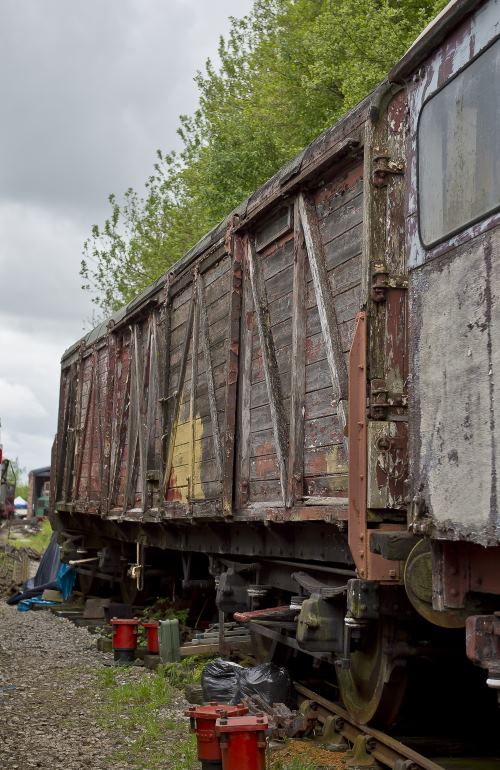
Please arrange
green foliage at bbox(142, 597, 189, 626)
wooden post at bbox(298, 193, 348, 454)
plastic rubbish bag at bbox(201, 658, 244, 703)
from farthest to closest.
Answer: green foliage at bbox(142, 597, 189, 626) → plastic rubbish bag at bbox(201, 658, 244, 703) → wooden post at bbox(298, 193, 348, 454)

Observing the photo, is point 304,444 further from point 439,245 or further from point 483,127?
point 483,127

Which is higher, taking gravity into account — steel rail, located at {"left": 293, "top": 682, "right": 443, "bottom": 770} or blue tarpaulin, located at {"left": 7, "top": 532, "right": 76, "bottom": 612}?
blue tarpaulin, located at {"left": 7, "top": 532, "right": 76, "bottom": 612}

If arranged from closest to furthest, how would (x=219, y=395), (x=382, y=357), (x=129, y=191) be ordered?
(x=382, y=357)
(x=219, y=395)
(x=129, y=191)

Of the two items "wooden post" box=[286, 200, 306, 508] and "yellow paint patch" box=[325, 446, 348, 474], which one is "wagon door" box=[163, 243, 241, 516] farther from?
"yellow paint patch" box=[325, 446, 348, 474]

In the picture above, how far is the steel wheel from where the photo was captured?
5438mm

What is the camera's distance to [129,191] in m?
37.0

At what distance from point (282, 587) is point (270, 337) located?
1.93 meters

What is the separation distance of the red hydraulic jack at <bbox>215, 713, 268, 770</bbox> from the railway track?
67cm

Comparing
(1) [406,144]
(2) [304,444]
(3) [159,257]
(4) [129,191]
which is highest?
(4) [129,191]

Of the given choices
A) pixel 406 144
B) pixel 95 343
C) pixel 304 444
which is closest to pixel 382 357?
pixel 406 144

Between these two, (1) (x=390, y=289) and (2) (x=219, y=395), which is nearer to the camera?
(1) (x=390, y=289)

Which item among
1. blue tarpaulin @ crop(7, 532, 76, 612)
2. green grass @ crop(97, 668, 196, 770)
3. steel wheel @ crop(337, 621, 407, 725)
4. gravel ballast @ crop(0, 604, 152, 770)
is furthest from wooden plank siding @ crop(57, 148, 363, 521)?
blue tarpaulin @ crop(7, 532, 76, 612)

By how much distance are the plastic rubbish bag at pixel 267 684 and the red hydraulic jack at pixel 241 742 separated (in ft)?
5.45

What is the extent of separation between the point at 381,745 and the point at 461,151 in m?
3.51
